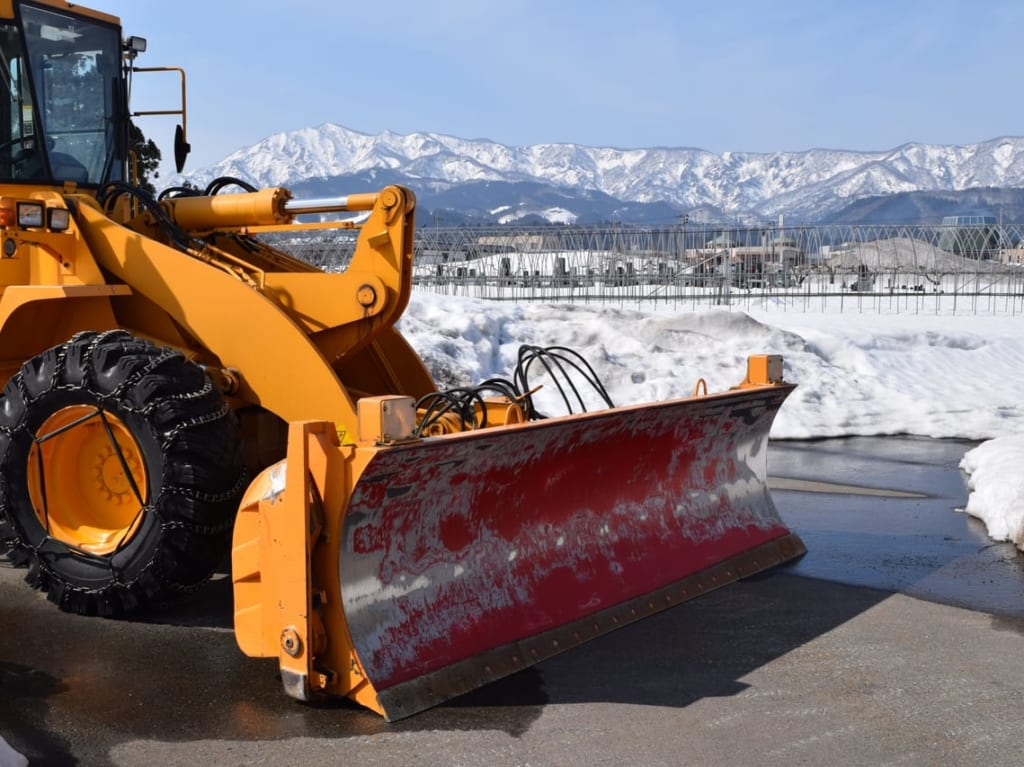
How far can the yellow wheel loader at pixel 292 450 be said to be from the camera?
15.2ft

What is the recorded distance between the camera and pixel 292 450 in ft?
15.0

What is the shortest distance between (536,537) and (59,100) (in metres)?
3.89

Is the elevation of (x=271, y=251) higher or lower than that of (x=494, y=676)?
higher

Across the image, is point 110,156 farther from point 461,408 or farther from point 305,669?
point 305,669

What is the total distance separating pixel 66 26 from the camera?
6.82m

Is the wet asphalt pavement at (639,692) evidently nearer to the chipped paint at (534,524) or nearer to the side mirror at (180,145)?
the chipped paint at (534,524)

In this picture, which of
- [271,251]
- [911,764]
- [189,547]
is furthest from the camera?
[271,251]

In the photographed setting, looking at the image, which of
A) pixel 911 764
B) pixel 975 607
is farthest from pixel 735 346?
pixel 911 764

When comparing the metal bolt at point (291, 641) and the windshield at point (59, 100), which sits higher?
the windshield at point (59, 100)

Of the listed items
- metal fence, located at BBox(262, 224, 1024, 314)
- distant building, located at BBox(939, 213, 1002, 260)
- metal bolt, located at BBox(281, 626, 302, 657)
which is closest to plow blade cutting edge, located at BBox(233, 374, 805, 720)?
metal bolt, located at BBox(281, 626, 302, 657)

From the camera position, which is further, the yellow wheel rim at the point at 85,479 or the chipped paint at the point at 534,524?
the yellow wheel rim at the point at 85,479

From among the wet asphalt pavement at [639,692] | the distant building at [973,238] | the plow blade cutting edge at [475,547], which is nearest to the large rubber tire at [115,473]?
the wet asphalt pavement at [639,692]

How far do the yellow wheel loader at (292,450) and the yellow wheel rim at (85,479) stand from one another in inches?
0.5

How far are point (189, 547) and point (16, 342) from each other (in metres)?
1.93
